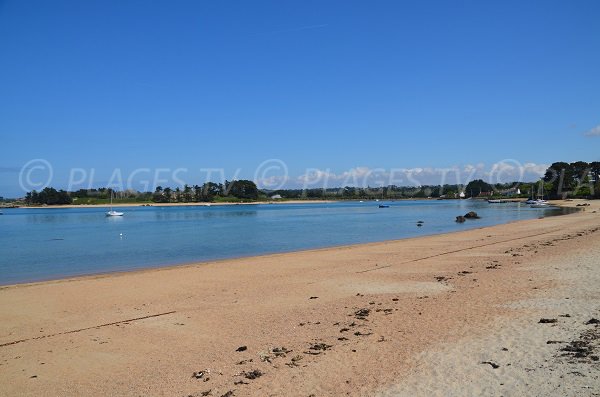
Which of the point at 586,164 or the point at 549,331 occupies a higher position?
the point at 586,164

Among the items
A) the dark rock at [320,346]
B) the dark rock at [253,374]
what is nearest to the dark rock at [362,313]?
the dark rock at [320,346]

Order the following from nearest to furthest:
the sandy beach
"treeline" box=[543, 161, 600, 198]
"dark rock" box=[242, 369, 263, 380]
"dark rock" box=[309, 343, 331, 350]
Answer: the sandy beach, "dark rock" box=[242, 369, 263, 380], "dark rock" box=[309, 343, 331, 350], "treeline" box=[543, 161, 600, 198]

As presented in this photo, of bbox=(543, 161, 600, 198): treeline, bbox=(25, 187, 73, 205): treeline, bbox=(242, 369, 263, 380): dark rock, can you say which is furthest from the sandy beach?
bbox=(25, 187, 73, 205): treeline

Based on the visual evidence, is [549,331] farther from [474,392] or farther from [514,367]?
[474,392]

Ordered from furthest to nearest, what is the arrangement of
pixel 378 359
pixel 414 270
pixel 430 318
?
1. pixel 414 270
2. pixel 430 318
3. pixel 378 359

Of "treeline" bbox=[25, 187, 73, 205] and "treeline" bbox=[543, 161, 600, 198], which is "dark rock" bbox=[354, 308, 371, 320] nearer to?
"treeline" bbox=[543, 161, 600, 198]

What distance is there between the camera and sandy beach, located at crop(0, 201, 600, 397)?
6.61 metres

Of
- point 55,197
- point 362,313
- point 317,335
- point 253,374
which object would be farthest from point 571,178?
point 55,197

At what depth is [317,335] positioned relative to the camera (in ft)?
29.9

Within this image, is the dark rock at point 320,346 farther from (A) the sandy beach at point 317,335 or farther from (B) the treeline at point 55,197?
(B) the treeline at point 55,197

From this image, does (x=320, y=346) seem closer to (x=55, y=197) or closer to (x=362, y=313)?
(x=362, y=313)

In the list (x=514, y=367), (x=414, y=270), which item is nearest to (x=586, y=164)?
(x=414, y=270)

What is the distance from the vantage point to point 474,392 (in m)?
5.92

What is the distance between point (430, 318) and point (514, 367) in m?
3.29
